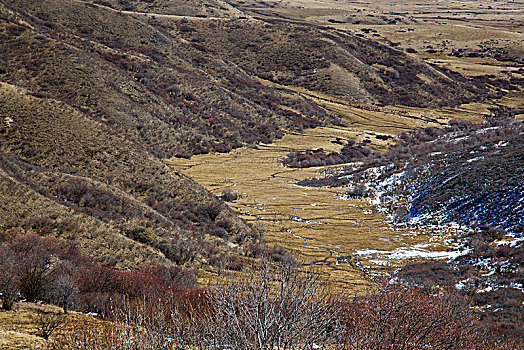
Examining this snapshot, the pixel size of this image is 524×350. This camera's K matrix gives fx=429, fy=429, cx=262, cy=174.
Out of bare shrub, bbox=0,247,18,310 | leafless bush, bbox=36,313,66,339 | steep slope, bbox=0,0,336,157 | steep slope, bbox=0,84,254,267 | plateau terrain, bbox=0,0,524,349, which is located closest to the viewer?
leafless bush, bbox=36,313,66,339

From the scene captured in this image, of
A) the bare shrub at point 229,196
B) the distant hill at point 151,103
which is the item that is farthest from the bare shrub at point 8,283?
the bare shrub at point 229,196

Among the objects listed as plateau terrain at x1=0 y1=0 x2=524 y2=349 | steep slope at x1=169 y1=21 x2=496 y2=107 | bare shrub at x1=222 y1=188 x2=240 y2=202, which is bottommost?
bare shrub at x1=222 y1=188 x2=240 y2=202

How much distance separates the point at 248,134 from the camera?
50219mm

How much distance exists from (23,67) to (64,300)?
34.5 metres

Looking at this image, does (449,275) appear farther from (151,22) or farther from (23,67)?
(151,22)

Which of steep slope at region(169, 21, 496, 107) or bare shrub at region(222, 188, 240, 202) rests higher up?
steep slope at region(169, 21, 496, 107)

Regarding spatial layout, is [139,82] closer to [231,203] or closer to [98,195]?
[231,203]

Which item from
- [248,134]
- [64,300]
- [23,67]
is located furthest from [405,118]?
[64,300]

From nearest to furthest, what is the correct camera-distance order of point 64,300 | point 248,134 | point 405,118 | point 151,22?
point 64,300, point 248,134, point 405,118, point 151,22

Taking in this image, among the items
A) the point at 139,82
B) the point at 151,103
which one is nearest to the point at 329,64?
the point at 139,82

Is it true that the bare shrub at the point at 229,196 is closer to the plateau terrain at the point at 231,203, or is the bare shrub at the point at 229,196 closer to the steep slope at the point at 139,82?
the plateau terrain at the point at 231,203

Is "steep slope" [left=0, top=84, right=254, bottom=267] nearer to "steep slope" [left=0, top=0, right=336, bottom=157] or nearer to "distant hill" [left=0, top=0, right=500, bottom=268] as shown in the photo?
"distant hill" [left=0, top=0, right=500, bottom=268]

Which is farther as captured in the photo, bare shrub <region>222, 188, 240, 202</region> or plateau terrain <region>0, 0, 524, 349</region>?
bare shrub <region>222, 188, 240, 202</region>

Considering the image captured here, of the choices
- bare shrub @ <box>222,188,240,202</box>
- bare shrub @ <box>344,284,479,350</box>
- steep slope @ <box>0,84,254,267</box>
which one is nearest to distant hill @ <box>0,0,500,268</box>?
steep slope @ <box>0,84,254,267</box>
